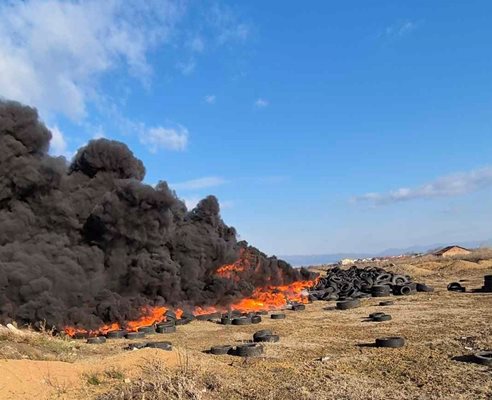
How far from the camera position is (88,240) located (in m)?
23.5

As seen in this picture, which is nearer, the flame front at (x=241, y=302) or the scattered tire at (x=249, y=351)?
the scattered tire at (x=249, y=351)

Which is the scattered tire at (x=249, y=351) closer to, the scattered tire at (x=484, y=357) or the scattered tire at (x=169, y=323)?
the scattered tire at (x=484, y=357)

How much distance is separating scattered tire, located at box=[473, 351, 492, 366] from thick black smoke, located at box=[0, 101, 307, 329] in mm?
14438

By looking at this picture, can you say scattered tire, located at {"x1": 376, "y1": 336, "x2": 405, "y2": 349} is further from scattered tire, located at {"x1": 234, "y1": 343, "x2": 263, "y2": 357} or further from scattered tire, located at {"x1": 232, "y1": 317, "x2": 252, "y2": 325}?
scattered tire, located at {"x1": 232, "y1": 317, "x2": 252, "y2": 325}

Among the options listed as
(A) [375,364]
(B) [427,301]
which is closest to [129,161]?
(B) [427,301]

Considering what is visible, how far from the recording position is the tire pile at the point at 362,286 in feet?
84.0

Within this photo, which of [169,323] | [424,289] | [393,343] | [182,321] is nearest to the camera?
[393,343]

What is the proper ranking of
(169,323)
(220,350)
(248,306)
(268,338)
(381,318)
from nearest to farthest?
(220,350), (268,338), (381,318), (169,323), (248,306)

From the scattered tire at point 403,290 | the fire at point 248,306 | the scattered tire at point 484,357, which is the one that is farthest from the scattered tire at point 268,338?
the scattered tire at point 403,290

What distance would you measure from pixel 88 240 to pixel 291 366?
50.1ft

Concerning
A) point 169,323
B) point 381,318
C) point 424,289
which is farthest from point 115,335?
point 424,289

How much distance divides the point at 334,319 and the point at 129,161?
13.0 metres

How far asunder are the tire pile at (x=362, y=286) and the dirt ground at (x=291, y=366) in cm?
835

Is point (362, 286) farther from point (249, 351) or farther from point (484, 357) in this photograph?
point (484, 357)
